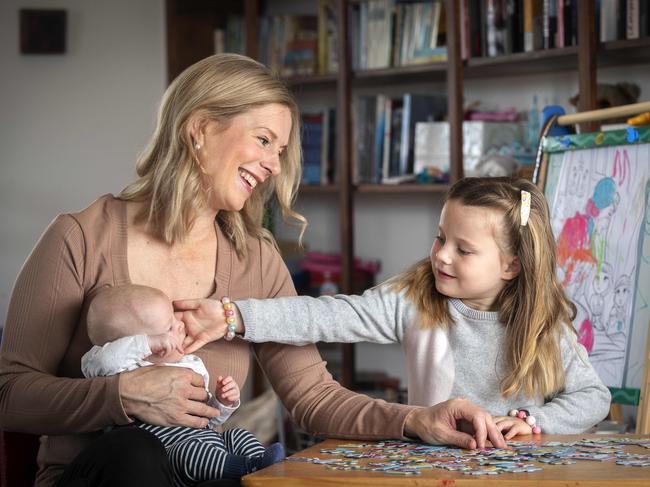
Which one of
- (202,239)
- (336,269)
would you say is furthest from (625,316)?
(336,269)

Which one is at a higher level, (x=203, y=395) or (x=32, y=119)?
(x=32, y=119)

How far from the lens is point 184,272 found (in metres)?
1.98

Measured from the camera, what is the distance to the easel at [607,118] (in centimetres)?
205

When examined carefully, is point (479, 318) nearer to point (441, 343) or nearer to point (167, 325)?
point (441, 343)

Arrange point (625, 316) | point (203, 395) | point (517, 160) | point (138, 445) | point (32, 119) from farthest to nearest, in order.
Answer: point (32, 119)
point (517, 160)
point (625, 316)
point (203, 395)
point (138, 445)

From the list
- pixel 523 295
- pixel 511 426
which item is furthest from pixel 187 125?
pixel 511 426

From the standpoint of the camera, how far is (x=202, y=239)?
204cm

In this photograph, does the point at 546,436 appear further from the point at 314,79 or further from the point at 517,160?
the point at 314,79

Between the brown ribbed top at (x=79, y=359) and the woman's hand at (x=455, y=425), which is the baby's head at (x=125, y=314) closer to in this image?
the brown ribbed top at (x=79, y=359)

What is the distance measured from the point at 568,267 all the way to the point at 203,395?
115 centimetres

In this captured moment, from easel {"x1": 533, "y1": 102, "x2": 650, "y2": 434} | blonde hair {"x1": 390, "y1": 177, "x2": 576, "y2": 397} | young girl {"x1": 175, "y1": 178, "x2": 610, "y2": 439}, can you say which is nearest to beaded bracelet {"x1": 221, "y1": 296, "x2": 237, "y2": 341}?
young girl {"x1": 175, "y1": 178, "x2": 610, "y2": 439}

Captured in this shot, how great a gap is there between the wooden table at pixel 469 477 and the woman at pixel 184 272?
11.3 inches

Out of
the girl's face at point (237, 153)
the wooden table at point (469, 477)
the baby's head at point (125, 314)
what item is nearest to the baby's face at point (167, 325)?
the baby's head at point (125, 314)

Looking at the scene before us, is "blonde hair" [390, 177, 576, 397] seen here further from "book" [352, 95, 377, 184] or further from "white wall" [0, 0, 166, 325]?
"white wall" [0, 0, 166, 325]
